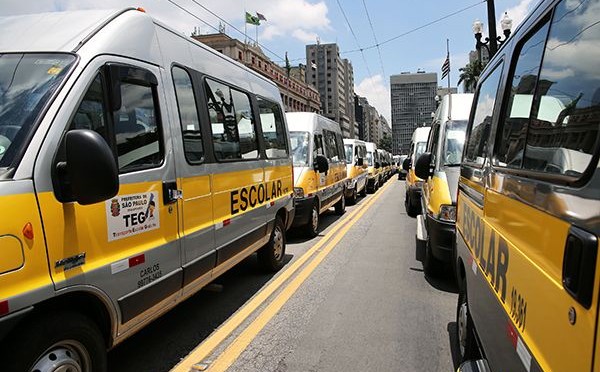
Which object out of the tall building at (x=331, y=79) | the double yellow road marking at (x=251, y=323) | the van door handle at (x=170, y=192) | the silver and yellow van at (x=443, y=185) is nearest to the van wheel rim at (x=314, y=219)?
the double yellow road marking at (x=251, y=323)

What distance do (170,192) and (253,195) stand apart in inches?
84.0

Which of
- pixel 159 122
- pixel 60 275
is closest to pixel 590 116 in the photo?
pixel 60 275

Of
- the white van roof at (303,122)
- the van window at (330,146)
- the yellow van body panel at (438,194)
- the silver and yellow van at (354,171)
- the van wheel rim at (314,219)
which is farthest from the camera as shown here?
the silver and yellow van at (354,171)

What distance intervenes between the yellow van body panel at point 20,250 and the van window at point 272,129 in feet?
14.2

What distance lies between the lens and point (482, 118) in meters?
3.74

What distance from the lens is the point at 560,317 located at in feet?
4.57

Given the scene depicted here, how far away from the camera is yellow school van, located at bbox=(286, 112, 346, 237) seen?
9148 mm

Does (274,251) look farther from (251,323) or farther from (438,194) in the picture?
(438,194)

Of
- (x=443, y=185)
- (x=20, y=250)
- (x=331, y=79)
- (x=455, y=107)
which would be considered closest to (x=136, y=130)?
(x=20, y=250)

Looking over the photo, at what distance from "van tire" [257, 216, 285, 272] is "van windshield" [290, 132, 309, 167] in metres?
2.77

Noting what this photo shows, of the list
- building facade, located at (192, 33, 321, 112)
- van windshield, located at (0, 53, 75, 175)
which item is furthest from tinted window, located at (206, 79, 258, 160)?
building facade, located at (192, 33, 321, 112)

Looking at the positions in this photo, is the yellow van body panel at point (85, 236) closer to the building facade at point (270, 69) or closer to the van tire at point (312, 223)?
the van tire at point (312, 223)

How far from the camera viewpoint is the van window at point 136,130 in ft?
10.6

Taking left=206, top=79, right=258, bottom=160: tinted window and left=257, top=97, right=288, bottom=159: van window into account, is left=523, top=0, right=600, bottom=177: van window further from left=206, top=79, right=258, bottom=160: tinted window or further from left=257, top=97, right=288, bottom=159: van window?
left=257, top=97, right=288, bottom=159: van window
